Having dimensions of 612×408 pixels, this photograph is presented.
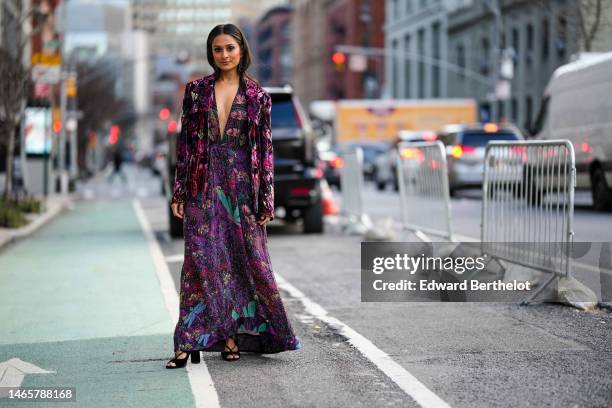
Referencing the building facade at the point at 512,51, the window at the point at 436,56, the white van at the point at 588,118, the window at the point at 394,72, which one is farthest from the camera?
the window at the point at 394,72

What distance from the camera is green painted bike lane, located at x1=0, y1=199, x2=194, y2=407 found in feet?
21.6

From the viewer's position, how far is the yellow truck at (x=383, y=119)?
173 feet

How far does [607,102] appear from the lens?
843 inches

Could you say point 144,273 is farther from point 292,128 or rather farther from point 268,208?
point 268,208

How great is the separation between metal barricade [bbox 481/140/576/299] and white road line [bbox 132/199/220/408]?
2777mm

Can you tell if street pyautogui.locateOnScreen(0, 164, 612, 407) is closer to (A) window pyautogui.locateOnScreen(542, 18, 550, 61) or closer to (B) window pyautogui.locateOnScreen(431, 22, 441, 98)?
(A) window pyautogui.locateOnScreen(542, 18, 550, 61)

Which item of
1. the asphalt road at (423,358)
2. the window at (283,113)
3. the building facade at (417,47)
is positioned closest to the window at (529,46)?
the building facade at (417,47)

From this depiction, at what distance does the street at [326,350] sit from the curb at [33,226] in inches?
204

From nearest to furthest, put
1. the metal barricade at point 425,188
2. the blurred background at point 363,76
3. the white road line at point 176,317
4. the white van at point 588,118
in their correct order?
the white road line at point 176,317 → the metal barricade at point 425,188 → the white van at point 588,118 → the blurred background at point 363,76

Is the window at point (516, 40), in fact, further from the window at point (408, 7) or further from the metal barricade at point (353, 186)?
the metal barricade at point (353, 186)

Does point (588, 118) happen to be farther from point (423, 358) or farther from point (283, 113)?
point (423, 358)

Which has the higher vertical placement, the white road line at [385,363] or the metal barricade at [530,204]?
the metal barricade at [530,204]

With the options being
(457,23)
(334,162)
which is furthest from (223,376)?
(457,23)

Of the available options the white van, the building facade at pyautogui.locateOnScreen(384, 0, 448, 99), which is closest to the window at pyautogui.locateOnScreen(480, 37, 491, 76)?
the building facade at pyautogui.locateOnScreen(384, 0, 448, 99)
